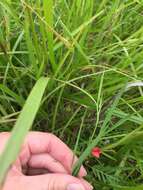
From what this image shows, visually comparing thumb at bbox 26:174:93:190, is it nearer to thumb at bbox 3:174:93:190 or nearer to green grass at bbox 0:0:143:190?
thumb at bbox 3:174:93:190

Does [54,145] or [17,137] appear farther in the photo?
[54,145]

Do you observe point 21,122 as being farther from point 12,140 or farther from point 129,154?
point 129,154

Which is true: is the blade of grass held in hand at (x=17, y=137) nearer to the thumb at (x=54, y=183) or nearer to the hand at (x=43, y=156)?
the thumb at (x=54, y=183)

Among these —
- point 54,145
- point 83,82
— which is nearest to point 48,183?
point 54,145

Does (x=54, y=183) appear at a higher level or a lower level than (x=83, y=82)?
lower

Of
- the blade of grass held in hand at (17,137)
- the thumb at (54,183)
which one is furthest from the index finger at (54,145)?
the blade of grass held in hand at (17,137)

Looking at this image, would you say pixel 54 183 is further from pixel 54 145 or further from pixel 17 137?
pixel 17 137

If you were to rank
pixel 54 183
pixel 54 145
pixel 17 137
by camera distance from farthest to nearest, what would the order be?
pixel 54 145 < pixel 54 183 < pixel 17 137

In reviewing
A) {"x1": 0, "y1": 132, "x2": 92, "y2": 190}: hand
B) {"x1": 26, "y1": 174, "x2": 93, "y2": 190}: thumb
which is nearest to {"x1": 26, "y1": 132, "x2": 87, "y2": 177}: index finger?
{"x1": 0, "y1": 132, "x2": 92, "y2": 190}: hand
